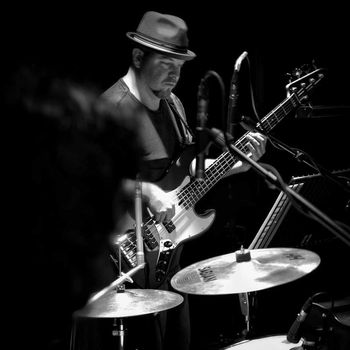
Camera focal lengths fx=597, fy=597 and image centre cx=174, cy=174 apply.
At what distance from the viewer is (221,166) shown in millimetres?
3418

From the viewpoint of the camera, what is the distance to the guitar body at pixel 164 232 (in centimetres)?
303

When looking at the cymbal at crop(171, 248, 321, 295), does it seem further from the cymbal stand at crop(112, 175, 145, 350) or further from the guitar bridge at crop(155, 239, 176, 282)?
the guitar bridge at crop(155, 239, 176, 282)

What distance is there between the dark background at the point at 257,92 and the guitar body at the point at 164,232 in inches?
24.5

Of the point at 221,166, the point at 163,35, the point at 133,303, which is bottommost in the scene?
the point at 133,303

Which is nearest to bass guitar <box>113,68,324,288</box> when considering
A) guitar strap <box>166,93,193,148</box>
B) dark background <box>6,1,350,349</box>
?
guitar strap <box>166,93,193,148</box>

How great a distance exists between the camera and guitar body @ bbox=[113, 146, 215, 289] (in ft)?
9.93

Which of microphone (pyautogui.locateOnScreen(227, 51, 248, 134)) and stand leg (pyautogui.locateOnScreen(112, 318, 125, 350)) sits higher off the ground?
microphone (pyautogui.locateOnScreen(227, 51, 248, 134))

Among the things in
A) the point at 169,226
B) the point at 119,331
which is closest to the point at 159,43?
the point at 169,226

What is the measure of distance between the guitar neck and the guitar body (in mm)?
30

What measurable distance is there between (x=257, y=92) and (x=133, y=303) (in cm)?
194

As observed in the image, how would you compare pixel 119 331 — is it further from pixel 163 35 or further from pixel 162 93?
pixel 163 35

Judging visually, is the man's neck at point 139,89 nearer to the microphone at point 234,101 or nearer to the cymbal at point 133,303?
the microphone at point 234,101

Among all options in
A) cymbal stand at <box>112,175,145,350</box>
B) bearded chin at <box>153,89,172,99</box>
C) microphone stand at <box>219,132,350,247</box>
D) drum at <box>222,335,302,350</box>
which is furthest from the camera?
bearded chin at <box>153,89,172,99</box>

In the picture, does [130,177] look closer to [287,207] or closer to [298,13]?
[287,207]
